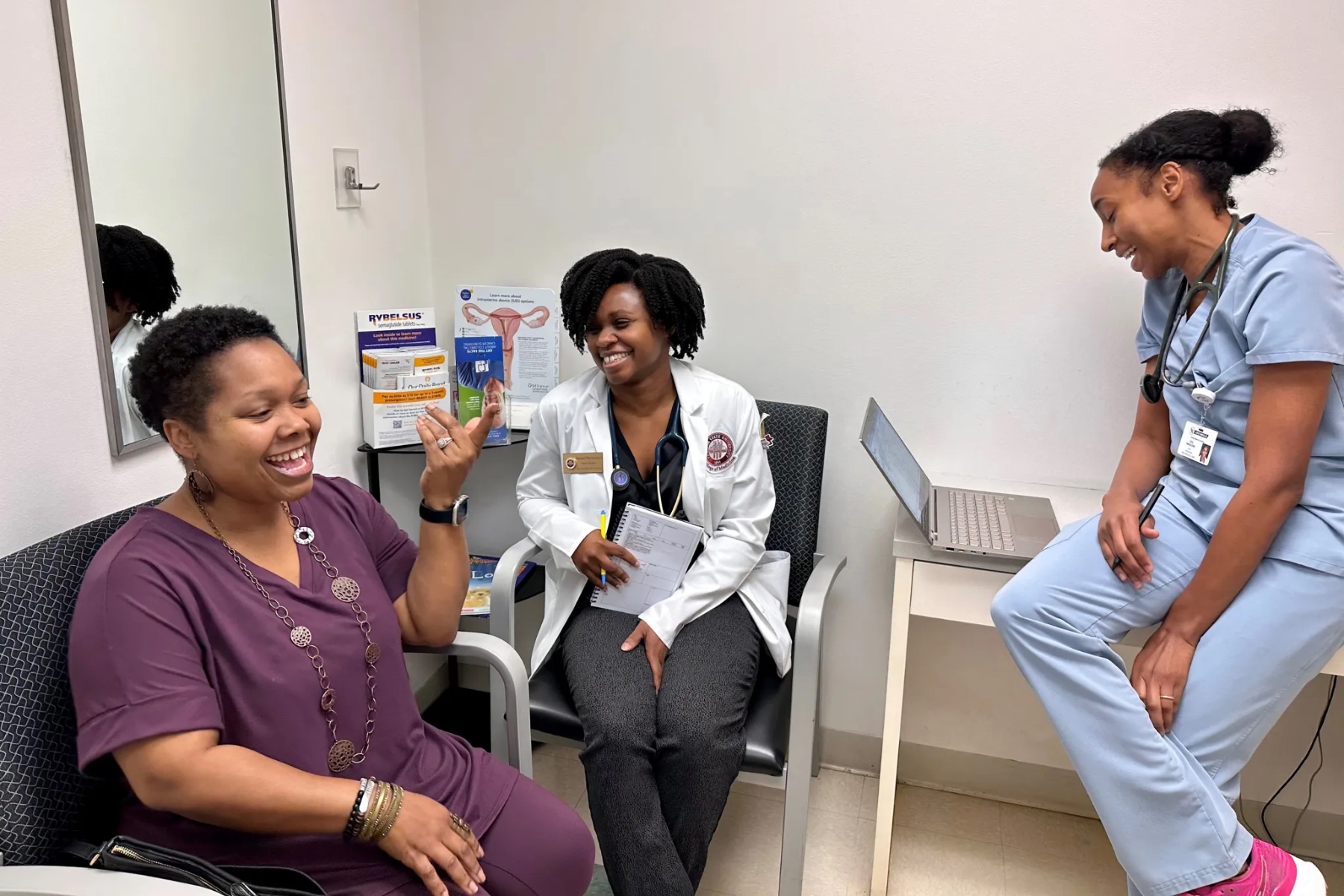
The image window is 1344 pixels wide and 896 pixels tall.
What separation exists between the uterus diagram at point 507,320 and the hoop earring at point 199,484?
1.11 m

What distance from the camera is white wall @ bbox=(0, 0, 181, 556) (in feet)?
4.14

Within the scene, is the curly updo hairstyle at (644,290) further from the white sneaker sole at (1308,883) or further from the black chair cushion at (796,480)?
the white sneaker sole at (1308,883)

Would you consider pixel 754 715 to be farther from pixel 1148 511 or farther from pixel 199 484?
pixel 199 484

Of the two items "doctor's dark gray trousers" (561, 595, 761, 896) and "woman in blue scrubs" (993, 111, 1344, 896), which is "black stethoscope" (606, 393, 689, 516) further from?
"woman in blue scrubs" (993, 111, 1344, 896)

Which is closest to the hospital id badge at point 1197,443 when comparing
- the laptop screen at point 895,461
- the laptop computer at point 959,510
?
the laptop computer at point 959,510

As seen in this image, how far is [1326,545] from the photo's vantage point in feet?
4.80

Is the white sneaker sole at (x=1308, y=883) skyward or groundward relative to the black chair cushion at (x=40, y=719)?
groundward

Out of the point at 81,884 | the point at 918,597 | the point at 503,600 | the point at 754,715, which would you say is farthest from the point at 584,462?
the point at 81,884

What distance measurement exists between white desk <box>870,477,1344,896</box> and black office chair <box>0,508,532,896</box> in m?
1.31

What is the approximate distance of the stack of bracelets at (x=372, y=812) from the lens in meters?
1.19

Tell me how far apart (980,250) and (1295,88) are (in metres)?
0.66

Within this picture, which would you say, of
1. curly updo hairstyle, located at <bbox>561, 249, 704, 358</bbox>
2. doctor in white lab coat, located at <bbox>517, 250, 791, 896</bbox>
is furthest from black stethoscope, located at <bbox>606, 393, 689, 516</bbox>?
curly updo hairstyle, located at <bbox>561, 249, 704, 358</bbox>

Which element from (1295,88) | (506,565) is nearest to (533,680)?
(506,565)

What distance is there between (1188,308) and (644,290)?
1020 mm
